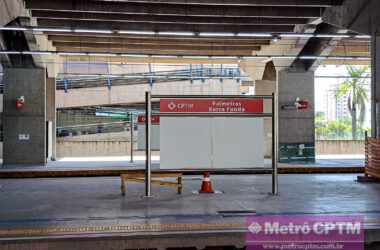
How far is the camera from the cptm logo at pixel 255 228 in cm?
687

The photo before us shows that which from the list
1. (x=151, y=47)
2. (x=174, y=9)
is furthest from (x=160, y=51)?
(x=174, y=9)

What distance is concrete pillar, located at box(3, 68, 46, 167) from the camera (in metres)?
20.1

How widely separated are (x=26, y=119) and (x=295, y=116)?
481 inches

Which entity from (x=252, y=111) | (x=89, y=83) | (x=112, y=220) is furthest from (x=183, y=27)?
(x=89, y=83)

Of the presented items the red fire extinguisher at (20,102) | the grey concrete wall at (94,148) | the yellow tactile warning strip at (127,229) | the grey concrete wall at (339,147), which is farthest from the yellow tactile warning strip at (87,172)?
the grey concrete wall at (339,147)

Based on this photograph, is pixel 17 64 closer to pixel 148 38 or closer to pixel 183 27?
pixel 148 38

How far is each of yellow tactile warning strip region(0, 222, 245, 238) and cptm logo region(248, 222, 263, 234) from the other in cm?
12

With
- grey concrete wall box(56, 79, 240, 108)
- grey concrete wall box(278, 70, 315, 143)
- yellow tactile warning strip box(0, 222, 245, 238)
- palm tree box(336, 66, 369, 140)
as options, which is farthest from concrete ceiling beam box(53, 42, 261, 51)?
palm tree box(336, 66, 369, 140)

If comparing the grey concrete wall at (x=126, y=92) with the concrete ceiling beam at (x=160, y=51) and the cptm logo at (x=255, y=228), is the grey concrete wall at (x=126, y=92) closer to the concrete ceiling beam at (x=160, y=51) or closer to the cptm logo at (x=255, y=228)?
the concrete ceiling beam at (x=160, y=51)

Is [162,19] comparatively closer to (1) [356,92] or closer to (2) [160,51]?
(2) [160,51]

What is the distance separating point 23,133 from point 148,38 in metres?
6.90

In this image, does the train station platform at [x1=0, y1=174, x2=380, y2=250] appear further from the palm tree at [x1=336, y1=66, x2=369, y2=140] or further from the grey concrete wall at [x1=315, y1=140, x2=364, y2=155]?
the palm tree at [x1=336, y1=66, x2=369, y2=140]

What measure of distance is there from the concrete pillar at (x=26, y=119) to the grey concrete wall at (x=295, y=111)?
35.6 feet

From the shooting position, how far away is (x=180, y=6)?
53.0ft
